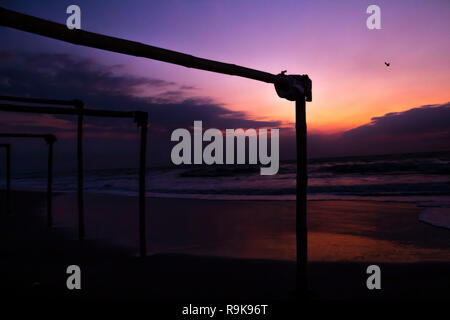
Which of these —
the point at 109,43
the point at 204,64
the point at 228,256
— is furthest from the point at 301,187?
the point at 228,256

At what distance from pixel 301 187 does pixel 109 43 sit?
285cm

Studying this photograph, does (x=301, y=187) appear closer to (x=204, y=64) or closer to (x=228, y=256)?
(x=204, y=64)

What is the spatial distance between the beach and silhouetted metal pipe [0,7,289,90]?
10.5ft

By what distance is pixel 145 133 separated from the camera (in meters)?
6.80

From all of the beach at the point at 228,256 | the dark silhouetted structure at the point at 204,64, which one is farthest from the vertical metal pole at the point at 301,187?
the beach at the point at 228,256

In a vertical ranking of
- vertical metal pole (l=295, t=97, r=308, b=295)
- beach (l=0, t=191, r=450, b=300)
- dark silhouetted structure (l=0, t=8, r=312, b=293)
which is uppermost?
dark silhouetted structure (l=0, t=8, r=312, b=293)

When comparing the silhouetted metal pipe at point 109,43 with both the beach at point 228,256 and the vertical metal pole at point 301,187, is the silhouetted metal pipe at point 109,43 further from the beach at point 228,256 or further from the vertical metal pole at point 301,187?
the beach at point 228,256

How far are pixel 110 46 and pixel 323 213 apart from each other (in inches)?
439

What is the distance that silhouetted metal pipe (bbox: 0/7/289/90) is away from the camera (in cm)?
249

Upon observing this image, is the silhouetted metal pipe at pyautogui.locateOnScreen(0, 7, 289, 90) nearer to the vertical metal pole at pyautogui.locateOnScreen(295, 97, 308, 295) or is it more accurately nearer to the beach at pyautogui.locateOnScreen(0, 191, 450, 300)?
the vertical metal pole at pyautogui.locateOnScreen(295, 97, 308, 295)

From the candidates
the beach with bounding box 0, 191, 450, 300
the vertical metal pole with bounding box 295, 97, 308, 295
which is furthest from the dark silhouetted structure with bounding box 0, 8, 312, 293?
the beach with bounding box 0, 191, 450, 300

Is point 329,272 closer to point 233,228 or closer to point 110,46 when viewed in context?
point 233,228
